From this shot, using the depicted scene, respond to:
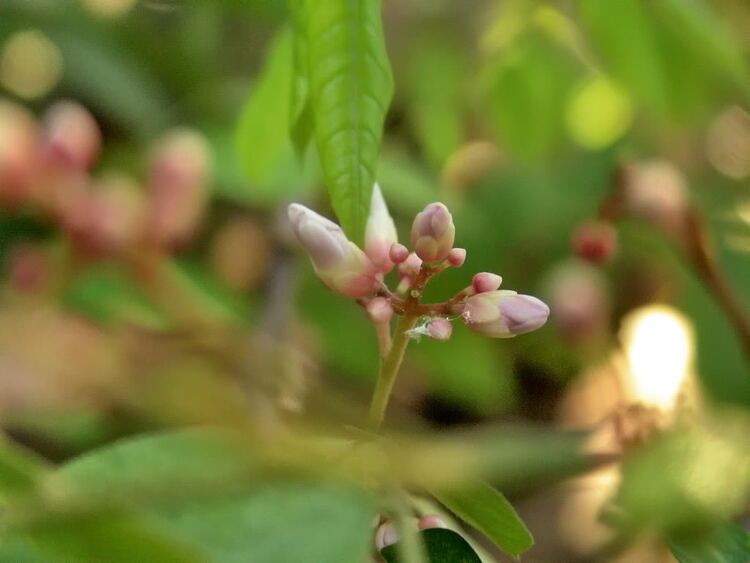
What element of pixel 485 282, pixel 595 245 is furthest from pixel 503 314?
pixel 595 245

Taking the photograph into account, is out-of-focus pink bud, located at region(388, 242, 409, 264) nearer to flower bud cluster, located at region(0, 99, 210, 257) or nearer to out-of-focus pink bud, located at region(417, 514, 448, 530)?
out-of-focus pink bud, located at region(417, 514, 448, 530)

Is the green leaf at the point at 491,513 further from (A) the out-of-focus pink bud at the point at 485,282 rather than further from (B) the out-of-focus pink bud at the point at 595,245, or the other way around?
(B) the out-of-focus pink bud at the point at 595,245

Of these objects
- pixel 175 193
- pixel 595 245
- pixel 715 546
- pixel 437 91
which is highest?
pixel 437 91

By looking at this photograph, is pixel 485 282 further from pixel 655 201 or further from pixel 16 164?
pixel 16 164

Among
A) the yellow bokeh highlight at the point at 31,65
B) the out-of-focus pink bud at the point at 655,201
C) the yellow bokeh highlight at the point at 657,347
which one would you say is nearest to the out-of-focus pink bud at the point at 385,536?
the out-of-focus pink bud at the point at 655,201

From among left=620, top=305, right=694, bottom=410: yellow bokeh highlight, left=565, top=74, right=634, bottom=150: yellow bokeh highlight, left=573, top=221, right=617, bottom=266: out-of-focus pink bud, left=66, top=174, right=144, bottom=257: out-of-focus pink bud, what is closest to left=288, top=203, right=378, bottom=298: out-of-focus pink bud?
left=573, top=221, right=617, bottom=266: out-of-focus pink bud
